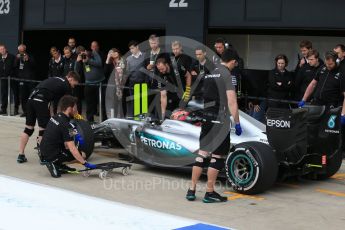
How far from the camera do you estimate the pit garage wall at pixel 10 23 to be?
61.6 feet

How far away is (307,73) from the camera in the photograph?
1070cm

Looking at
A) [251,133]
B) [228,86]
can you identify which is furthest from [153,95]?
[228,86]

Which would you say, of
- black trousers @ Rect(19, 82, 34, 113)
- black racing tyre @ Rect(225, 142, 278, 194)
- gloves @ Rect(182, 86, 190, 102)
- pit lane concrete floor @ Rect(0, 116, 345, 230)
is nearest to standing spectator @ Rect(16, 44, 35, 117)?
black trousers @ Rect(19, 82, 34, 113)

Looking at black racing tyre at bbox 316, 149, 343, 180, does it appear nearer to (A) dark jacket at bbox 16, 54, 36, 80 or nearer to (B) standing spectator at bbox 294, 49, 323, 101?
(B) standing spectator at bbox 294, 49, 323, 101

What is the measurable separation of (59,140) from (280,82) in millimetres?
4293

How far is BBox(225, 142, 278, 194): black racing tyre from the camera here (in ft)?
24.7

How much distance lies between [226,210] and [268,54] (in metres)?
8.54

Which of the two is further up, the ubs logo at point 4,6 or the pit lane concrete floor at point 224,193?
the ubs logo at point 4,6

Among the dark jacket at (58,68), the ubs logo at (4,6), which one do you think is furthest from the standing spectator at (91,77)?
the ubs logo at (4,6)

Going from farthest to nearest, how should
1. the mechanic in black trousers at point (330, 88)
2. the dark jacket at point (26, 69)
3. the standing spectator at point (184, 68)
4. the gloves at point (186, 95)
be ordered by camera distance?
1. the dark jacket at point (26, 69)
2. the standing spectator at point (184, 68)
3. the gloves at point (186, 95)
4. the mechanic in black trousers at point (330, 88)

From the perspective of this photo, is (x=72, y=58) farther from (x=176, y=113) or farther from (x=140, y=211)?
(x=140, y=211)

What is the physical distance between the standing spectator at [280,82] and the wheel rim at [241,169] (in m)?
3.44

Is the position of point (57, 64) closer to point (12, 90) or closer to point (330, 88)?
point (12, 90)

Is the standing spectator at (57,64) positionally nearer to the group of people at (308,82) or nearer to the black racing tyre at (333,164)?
the group of people at (308,82)
